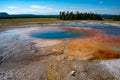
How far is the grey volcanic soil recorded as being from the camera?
724 centimetres

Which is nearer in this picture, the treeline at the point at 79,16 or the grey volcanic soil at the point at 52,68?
the grey volcanic soil at the point at 52,68

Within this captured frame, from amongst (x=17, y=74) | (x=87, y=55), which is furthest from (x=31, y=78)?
(x=87, y=55)

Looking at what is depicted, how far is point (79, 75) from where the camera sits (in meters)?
7.35

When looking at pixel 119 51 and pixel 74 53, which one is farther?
pixel 119 51

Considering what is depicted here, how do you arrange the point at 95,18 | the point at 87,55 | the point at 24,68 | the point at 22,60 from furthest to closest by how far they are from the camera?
the point at 95,18 < the point at 87,55 < the point at 22,60 < the point at 24,68

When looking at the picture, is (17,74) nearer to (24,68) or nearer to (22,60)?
(24,68)

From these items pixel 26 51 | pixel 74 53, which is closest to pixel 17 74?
pixel 26 51

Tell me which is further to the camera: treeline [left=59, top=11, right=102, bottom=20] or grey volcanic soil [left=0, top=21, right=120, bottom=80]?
treeline [left=59, top=11, right=102, bottom=20]

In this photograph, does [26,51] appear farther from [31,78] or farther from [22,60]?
[31,78]

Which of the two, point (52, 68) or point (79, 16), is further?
point (79, 16)

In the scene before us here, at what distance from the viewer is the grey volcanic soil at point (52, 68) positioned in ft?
23.7

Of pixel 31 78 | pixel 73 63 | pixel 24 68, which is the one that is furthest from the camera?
pixel 73 63

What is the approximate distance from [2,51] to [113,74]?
9488mm

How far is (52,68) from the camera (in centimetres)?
834
